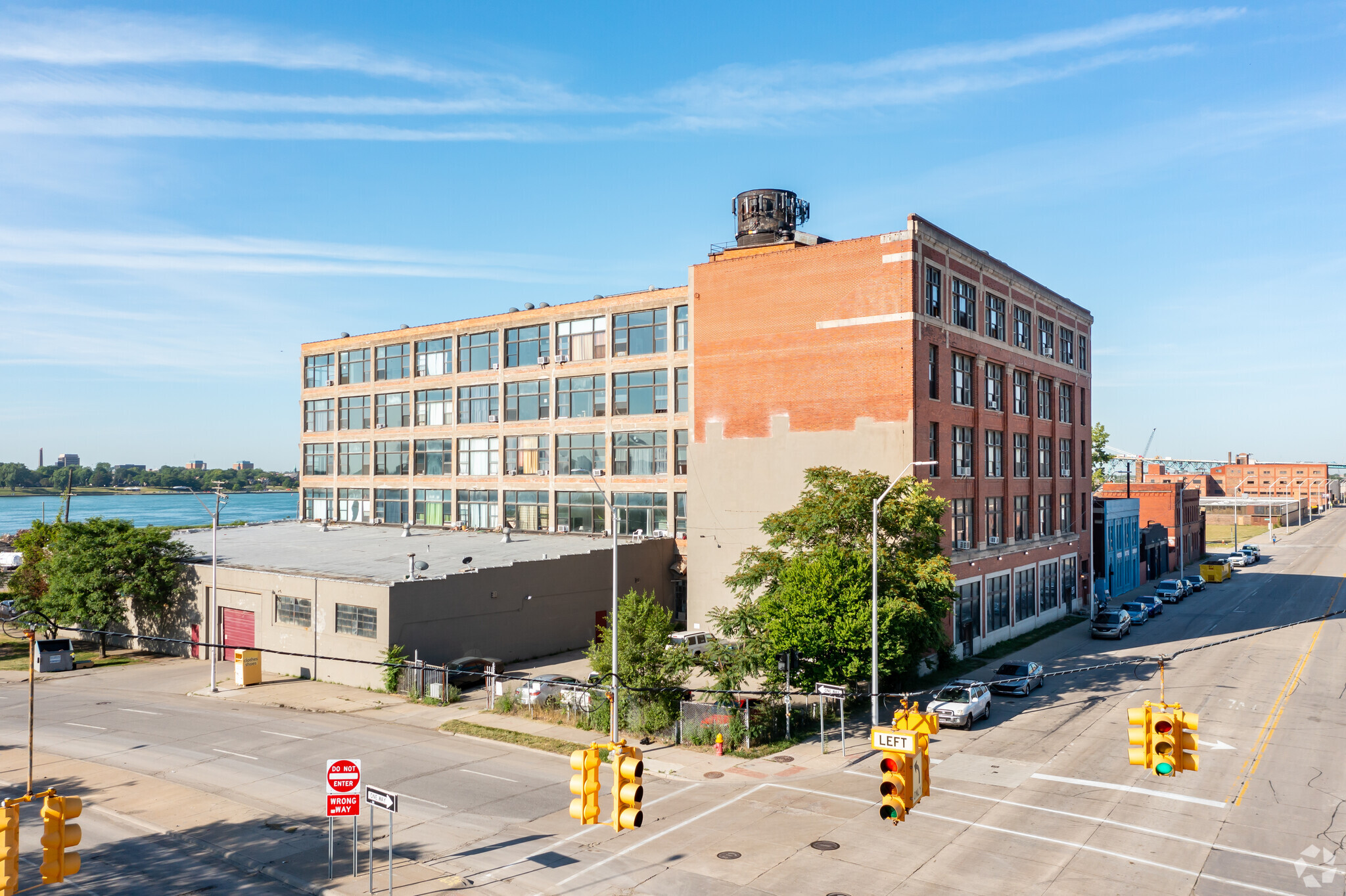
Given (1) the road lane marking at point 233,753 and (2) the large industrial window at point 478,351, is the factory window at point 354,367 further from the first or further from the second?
(1) the road lane marking at point 233,753

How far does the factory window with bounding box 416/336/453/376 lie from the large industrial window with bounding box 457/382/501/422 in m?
2.58

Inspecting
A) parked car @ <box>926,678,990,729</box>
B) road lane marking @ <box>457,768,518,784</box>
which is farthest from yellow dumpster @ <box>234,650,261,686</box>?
parked car @ <box>926,678,990,729</box>

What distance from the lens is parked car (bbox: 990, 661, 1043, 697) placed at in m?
38.8

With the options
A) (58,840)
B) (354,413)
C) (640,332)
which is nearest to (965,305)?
(640,332)

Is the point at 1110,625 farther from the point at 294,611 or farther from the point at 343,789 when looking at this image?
the point at 343,789

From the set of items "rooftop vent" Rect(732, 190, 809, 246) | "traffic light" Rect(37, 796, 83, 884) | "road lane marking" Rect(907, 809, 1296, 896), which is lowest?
"road lane marking" Rect(907, 809, 1296, 896)

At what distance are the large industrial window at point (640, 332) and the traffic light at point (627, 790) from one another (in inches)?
1719

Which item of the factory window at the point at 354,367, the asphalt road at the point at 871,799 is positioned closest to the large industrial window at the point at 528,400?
the factory window at the point at 354,367

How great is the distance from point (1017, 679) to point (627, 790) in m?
29.1

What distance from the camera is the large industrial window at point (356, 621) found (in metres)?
41.8

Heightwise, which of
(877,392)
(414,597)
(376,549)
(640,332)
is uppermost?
(640,332)

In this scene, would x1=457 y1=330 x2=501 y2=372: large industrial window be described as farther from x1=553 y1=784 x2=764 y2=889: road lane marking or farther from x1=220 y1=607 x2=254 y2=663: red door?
x1=553 y1=784 x2=764 y2=889: road lane marking

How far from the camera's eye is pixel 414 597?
4206cm

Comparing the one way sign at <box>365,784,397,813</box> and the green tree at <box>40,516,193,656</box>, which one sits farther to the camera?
the green tree at <box>40,516,193,656</box>
